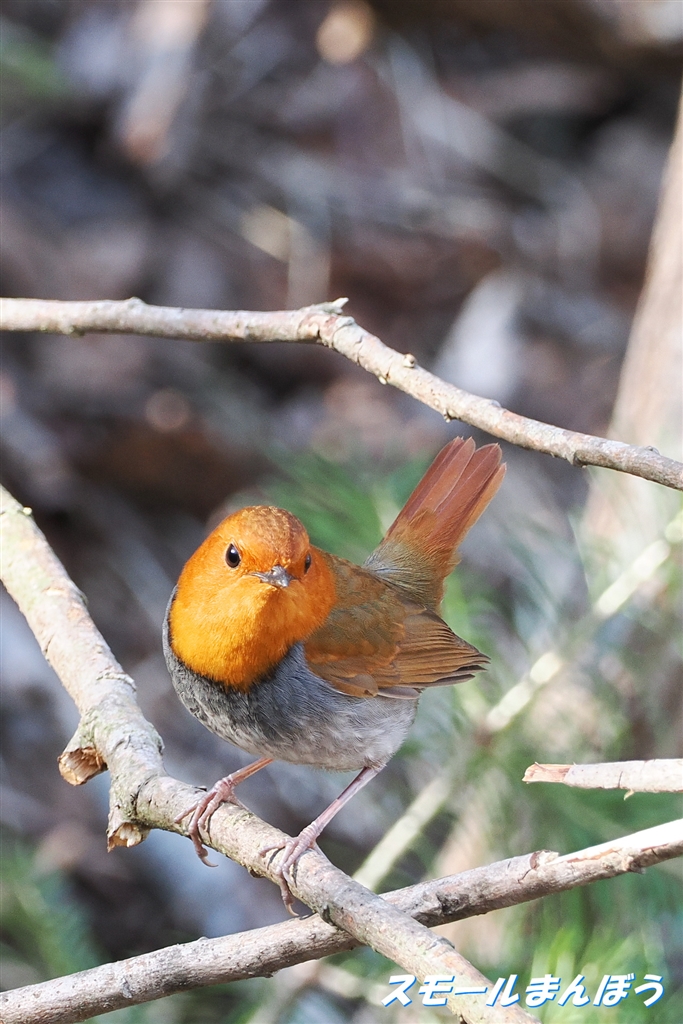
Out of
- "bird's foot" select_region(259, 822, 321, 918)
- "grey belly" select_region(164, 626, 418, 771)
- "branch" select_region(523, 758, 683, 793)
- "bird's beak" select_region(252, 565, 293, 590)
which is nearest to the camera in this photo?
"branch" select_region(523, 758, 683, 793)

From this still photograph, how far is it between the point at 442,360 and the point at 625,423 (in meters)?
2.09

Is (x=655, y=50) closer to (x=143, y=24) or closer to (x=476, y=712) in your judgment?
(x=143, y=24)

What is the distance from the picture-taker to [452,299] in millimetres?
6051

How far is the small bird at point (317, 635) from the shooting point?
1.99 m

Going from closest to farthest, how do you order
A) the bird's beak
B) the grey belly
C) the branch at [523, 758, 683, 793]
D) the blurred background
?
the branch at [523, 758, 683, 793] → the bird's beak → the grey belly → the blurred background

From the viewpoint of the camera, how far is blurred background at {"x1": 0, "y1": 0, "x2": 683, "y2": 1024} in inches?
111

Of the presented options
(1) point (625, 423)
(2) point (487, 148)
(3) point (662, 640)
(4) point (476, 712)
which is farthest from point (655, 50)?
(4) point (476, 712)

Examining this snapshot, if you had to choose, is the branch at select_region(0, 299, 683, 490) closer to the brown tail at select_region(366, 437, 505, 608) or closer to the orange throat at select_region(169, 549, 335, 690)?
the brown tail at select_region(366, 437, 505, 608)

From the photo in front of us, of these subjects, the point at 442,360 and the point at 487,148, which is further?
the point at 487,148

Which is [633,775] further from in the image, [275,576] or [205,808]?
[205,808]

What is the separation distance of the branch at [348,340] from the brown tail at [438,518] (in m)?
0.28

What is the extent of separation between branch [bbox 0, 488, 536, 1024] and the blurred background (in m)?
0.73

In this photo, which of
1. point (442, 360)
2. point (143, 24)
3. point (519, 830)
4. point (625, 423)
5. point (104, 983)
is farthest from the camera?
point (442, 360)

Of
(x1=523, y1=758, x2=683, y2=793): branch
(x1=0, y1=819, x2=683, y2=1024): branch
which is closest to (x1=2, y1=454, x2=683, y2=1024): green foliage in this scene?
(x1=0, y1=819, x2=683, y2=1024): branch
